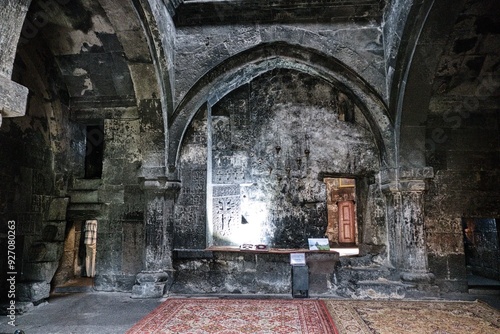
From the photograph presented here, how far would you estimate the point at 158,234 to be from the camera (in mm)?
5234

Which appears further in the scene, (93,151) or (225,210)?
(93,151)

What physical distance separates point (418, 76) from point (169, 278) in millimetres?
4695

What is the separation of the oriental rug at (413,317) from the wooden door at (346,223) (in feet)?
18.2

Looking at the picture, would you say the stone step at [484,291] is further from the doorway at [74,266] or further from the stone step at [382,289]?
the doorway at [74,266]

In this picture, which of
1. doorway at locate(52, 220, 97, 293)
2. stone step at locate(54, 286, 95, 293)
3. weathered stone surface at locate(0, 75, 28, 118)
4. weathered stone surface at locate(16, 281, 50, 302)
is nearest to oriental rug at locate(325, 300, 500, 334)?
weathered stone surface at locate(0, 75, 28, 118)

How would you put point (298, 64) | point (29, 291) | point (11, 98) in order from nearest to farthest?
point (11, 98) → point (29, 291) → point (298, 64)

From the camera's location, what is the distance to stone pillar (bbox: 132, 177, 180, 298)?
5059 mm

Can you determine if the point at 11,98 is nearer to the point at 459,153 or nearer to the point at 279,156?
the point at 279,156

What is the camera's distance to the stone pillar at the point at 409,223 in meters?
5.02

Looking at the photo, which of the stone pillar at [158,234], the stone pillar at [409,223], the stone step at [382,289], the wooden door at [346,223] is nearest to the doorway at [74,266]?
the stone pillar at [158,234]

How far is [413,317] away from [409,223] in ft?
4.88

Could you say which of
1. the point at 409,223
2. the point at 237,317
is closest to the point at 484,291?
the point at 409,223

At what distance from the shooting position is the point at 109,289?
554 centimetres

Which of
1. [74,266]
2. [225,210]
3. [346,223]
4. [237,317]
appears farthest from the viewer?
[346,223]
